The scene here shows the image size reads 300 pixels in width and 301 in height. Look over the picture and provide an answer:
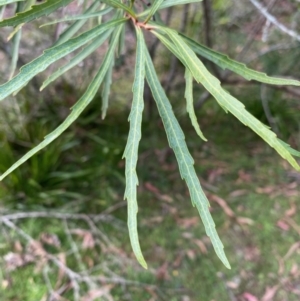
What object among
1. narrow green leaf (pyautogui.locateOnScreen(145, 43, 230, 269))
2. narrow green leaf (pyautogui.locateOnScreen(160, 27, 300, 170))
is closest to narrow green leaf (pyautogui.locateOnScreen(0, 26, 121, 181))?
narrow green leaf (pyautogui.locateOnScreen(145, 43, 230, 269))

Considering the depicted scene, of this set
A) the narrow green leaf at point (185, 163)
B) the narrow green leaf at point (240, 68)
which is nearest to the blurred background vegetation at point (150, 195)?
the narrow green leaf at point (240, 68)

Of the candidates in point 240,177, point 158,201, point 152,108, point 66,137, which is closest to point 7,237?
point 66,137

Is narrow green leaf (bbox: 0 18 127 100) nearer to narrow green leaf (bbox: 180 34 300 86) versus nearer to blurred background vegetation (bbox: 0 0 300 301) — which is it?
narrow green leaf (bbox: 180 34 300 86)

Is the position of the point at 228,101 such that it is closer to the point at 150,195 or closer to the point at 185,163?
the point at 185,163

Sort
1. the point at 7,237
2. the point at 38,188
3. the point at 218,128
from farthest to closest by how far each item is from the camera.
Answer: the point at 218,128 → the point at 38,188 → the point at 7,237

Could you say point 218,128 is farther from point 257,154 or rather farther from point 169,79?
point 169,79

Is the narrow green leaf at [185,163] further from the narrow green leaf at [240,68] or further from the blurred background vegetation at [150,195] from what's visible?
the blurred background vegetation at [150,195]
